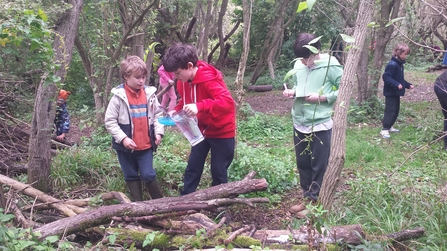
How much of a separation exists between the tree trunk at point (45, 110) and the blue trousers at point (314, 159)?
2.62m

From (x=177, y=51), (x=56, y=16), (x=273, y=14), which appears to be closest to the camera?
(x=177, y=51)

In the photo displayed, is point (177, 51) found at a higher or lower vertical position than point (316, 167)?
higher

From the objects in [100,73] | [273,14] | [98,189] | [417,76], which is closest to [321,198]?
[98,189]

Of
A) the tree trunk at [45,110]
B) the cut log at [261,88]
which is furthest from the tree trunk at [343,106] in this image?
the cut log at [261,88]

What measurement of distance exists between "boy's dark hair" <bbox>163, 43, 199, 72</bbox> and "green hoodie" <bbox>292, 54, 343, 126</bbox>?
3.31 feet

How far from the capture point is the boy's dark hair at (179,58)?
125 inches

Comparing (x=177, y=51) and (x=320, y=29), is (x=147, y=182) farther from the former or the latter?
(x=320, y=29)

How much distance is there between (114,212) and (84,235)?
367mm

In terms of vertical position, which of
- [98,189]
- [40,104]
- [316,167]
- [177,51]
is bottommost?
[98,189]

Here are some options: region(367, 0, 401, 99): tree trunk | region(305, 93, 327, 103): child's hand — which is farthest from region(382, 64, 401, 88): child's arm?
region(305, 93, 327, 103): child's hand

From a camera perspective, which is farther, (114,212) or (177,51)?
(177,51)

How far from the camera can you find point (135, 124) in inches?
142

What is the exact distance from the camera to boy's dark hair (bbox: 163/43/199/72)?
3186 millimetres

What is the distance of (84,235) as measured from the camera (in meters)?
2.96
